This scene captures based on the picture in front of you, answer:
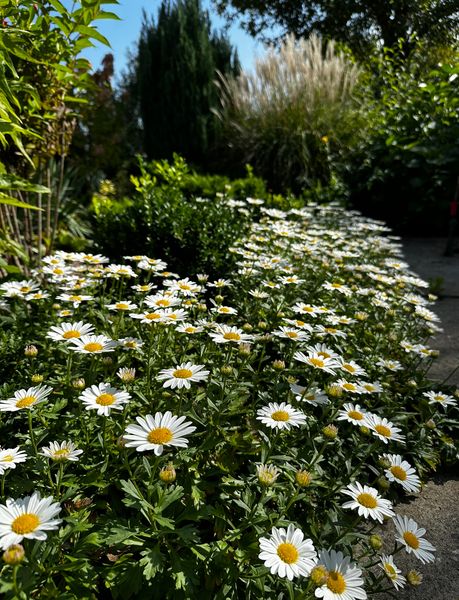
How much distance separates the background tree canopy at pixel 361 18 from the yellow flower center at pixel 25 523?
15.0m

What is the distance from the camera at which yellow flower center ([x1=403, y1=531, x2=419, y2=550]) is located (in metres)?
1.10

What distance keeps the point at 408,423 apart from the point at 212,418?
42.6 inches

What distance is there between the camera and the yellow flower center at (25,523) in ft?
2.81

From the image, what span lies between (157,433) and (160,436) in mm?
14

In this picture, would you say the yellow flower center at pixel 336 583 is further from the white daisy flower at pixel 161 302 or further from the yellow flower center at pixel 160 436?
the white daisy flower at pixel 161 302

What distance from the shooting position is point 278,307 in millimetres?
2084

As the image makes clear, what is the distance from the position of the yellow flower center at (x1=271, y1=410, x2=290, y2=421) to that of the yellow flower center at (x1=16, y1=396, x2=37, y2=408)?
2.16ft

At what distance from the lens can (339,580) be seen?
96 cm

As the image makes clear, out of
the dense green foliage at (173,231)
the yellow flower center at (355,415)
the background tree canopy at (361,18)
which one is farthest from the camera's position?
the background tree canopy at (361,18)

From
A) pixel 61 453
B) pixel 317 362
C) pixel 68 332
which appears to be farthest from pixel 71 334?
pixel 317 362

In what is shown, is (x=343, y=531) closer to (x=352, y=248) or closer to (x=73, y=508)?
(x=73, y=508)

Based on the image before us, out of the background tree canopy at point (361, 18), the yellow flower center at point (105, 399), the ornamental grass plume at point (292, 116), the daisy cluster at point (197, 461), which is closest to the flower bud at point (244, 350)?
the daisy cluster at point (197, 461)

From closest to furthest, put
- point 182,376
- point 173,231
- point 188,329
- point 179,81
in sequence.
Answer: point 182,376, point 188,329, point 173,231, point 179,81

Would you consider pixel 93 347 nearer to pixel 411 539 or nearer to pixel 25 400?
pixel 25 400
